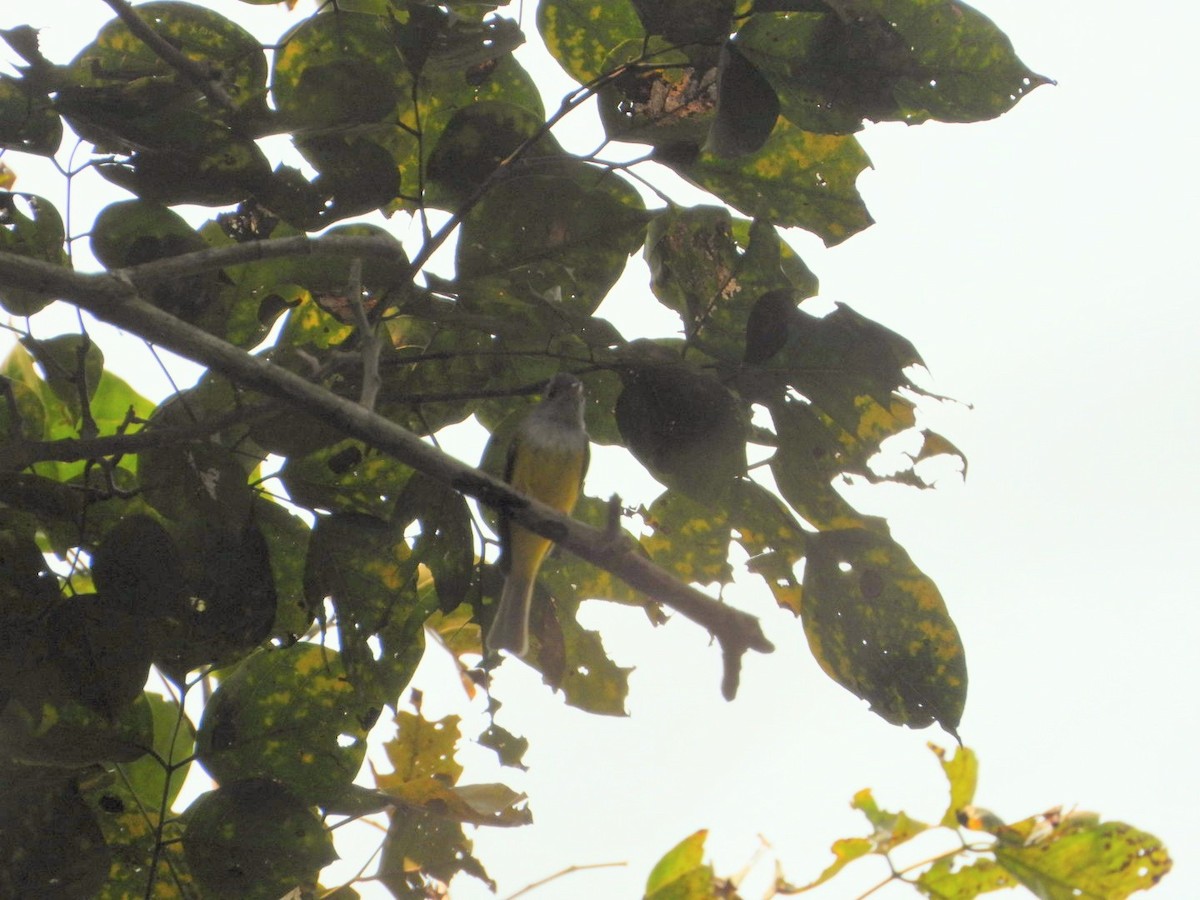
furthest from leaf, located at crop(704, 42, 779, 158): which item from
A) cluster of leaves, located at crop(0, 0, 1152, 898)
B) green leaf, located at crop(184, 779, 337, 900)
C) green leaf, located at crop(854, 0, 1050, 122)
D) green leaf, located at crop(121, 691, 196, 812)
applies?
green leaf, located at crop(121, 691, 196, 812)

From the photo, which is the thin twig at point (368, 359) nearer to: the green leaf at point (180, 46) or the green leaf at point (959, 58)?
the green leaf at point (180, 46)

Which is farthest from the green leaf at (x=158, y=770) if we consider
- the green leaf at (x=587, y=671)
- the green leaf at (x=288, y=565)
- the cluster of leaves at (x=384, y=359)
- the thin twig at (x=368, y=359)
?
the thin twig at (x=368, y=359)

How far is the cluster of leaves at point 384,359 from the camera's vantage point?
187 centimetres

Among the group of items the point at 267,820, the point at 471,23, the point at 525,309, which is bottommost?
the point at 267,820

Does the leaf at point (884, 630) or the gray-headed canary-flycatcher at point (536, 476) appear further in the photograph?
the gray-headed canary-flycatcher at point (536, 476)

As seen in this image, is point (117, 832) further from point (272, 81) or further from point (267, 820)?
point (272, 81)

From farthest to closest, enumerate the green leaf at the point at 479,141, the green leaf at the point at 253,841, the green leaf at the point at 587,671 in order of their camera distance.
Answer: the green leaf at the point at 587,671
the green leaf at the point at 479,141
the green leaf at the point at 253,841

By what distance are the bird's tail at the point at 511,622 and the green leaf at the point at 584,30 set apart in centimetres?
104

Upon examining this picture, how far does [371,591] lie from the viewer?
6.97 ft

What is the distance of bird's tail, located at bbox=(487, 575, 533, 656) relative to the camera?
222 centimetres

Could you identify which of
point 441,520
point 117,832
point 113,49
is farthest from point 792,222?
point 117,832

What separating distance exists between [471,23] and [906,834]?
64.5 inches

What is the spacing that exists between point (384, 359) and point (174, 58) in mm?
650

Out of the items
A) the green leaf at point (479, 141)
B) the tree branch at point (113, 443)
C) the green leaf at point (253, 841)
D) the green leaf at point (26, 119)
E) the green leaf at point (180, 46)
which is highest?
the green leaf at point (180, 46)
